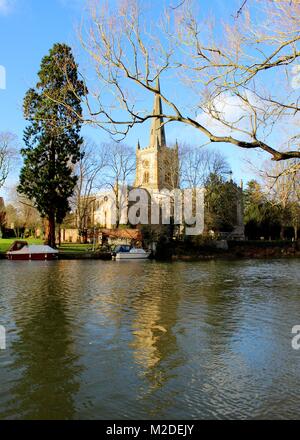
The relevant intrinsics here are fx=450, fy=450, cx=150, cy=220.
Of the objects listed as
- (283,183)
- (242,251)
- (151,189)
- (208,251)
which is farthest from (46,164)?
(283,183)

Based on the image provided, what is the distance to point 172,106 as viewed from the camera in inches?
290

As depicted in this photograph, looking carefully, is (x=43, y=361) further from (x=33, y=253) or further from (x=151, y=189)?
(x=151, y=189)

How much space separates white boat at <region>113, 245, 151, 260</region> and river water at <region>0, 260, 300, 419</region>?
80.7 feet

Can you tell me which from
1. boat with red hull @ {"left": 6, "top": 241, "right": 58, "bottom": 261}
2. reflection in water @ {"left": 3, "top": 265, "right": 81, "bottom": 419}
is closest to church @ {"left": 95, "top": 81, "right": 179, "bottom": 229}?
reflection in water @ {"left": 3, "top": 265, "right": 81, "bottom": 419}

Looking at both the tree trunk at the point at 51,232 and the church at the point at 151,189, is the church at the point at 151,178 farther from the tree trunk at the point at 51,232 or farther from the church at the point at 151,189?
the tree trunk at the point at 51,232

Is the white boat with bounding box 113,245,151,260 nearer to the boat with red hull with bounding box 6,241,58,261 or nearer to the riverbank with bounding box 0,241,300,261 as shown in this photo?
the riverbank with bounding box 0,241,300,261

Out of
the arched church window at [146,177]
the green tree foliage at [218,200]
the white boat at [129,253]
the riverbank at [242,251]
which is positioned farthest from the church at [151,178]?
the white boat at [129,253]

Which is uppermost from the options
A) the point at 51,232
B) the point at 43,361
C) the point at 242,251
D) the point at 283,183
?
the point at 283,183

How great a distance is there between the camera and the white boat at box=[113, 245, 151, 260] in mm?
40906

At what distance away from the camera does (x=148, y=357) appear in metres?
8.20

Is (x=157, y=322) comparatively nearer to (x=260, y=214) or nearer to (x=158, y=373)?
(x=158, y=373)

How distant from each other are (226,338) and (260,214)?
65503 mm

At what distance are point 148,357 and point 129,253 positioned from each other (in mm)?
33229
